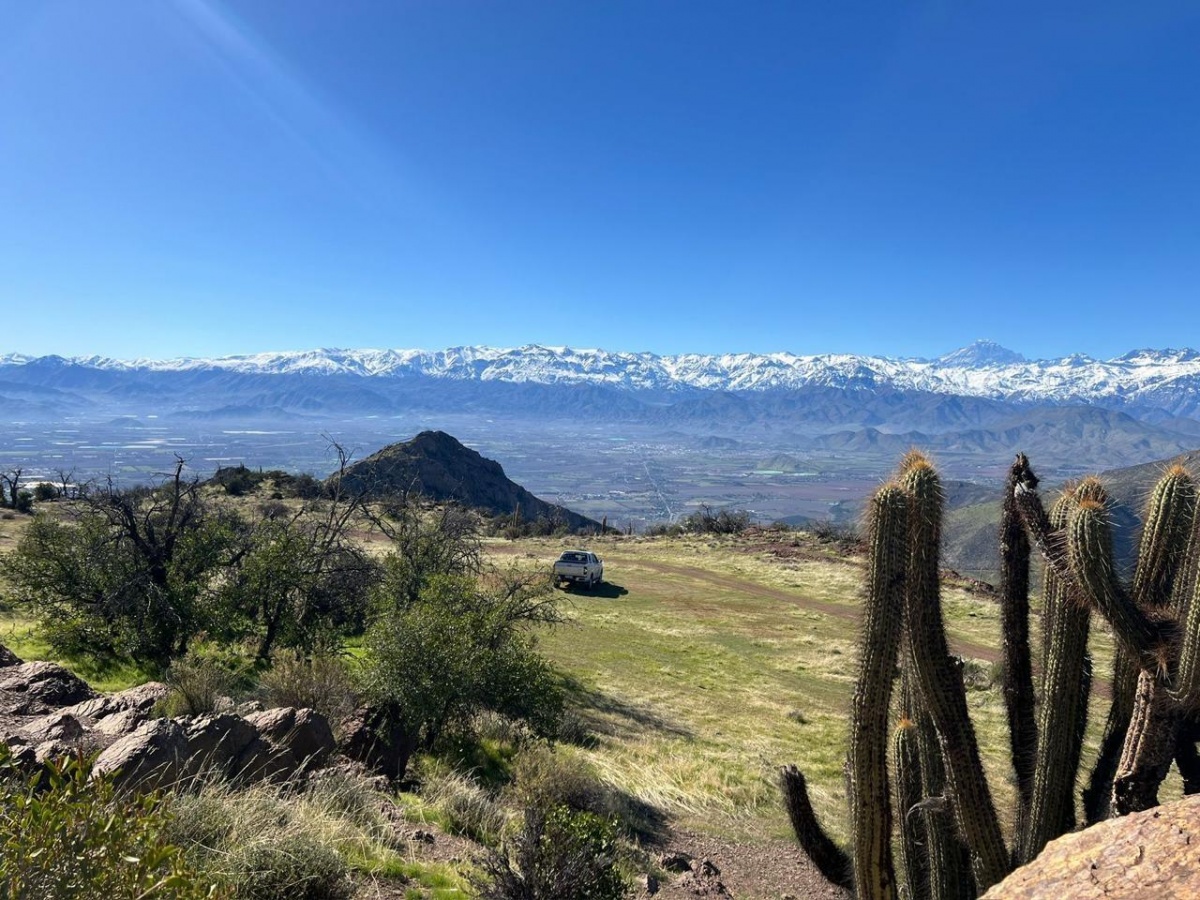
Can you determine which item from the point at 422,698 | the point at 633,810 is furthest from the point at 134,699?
the point at 633,810

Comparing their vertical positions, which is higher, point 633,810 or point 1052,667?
point 1052,667

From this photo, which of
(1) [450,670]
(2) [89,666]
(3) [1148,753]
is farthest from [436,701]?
(3) [1148,753]

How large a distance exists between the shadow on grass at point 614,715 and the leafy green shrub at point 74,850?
38.5 ft

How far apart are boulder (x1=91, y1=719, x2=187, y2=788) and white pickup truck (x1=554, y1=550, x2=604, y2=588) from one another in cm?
2429

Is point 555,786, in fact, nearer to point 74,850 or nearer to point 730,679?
point 74,850

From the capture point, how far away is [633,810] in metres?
10.0

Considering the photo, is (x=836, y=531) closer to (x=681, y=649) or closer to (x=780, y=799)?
(x=681, y=649)

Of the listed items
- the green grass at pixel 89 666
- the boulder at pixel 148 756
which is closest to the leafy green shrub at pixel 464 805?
the boulder at pixel 148 756

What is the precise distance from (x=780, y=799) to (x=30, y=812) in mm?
11059

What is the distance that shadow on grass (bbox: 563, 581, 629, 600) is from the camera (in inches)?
1196

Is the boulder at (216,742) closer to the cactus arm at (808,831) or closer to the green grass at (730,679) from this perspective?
the cactus arm at (808,831)

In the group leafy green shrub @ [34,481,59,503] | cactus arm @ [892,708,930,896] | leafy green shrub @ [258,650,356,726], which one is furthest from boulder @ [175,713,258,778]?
leafy green shrub @ [34,481,59,503]

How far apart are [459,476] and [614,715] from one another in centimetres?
6315

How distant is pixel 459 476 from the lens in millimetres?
76312
